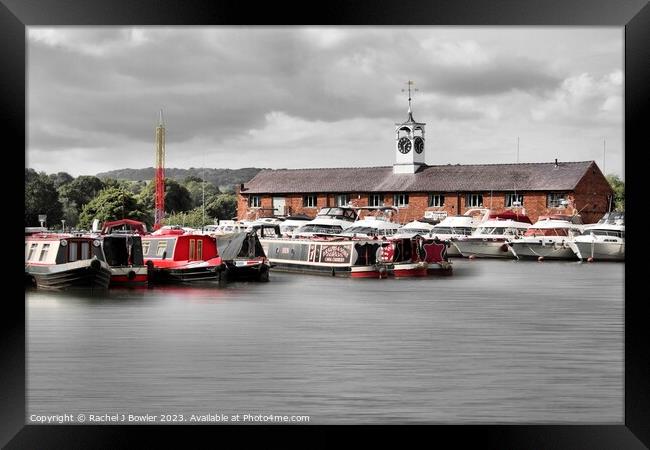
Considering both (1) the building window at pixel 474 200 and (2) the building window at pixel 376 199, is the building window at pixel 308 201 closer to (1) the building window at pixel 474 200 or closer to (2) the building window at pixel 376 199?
(2) the building window at pixel 376 199

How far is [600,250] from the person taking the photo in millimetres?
28594

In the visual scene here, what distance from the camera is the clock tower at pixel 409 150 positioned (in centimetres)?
3900

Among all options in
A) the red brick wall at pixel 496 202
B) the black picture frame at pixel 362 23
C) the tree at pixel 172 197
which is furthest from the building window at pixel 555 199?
the black picture frame at pixel 362 23

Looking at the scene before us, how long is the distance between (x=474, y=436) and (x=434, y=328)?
25.2 ft

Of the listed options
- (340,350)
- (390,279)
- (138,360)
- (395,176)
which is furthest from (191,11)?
(395,176)

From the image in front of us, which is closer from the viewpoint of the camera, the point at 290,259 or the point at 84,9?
the point at 84,9

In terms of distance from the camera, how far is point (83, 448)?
4.41 m

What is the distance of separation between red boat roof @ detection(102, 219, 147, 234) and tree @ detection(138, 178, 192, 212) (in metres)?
0.41

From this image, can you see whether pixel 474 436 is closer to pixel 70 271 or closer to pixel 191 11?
pixel 191 11

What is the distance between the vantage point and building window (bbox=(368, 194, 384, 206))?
138 feet

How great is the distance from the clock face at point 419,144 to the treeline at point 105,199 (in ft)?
76.6

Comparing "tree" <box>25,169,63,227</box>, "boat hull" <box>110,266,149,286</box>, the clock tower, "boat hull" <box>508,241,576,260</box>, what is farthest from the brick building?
"tree" <box>25,169,63,227</box>

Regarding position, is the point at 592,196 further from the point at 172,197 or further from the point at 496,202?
the point at 172,197

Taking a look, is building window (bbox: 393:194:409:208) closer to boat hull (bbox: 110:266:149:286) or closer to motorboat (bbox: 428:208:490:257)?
motorboat (bbox: 428:208:490:257)
